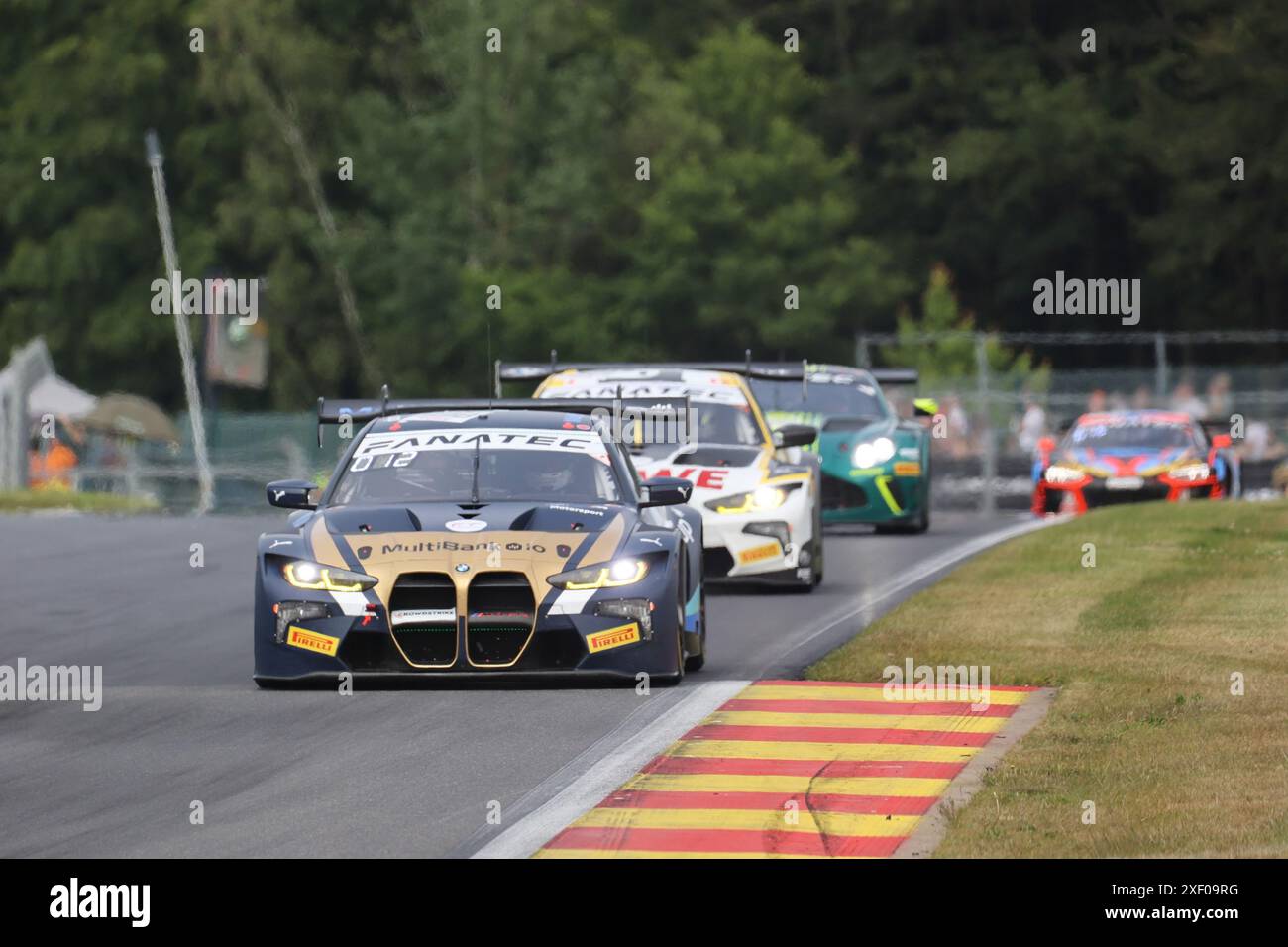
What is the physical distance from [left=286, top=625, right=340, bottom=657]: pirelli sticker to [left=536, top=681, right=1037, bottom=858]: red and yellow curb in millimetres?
1857

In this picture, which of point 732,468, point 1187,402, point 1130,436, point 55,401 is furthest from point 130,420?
point 732,468

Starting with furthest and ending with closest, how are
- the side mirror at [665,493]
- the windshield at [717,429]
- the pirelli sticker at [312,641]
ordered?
the windshield at [717,429], the side mirror at [665,493], the pirelli sticker at [312,641]

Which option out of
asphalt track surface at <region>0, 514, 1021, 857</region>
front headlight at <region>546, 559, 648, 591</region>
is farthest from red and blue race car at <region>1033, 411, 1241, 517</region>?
front headlight at <region>546, 559, 648, 591</region>

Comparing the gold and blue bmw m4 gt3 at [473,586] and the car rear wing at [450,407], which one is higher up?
the car rear wing at [450,407]

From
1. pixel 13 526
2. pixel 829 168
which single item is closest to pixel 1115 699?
pixel 13 526

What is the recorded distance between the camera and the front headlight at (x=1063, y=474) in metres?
30.0

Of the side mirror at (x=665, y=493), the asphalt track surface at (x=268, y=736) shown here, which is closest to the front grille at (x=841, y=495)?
the asphalt track surface at (x=268, y=736)

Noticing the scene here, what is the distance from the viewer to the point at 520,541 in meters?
13.5

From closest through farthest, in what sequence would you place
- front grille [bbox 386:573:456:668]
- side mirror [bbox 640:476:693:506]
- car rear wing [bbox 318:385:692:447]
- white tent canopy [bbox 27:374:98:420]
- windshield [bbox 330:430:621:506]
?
1. front grille [bbox 386:573:456:668]
2. side mirror [bbox 640:476:693:506]
3. windshield [bbox 330:430:621:506]
4. car rear wing [bbox 318:385:692:447]
5. white tent canopy [bbox 27:374:98:420]

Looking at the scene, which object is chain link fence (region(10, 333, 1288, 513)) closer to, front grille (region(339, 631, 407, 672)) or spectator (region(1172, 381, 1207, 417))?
spectator (region(1172, 381, 1207, 417))

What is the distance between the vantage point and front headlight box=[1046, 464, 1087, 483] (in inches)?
1181

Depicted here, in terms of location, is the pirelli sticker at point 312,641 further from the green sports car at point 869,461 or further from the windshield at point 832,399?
the windshield at point 832,399
